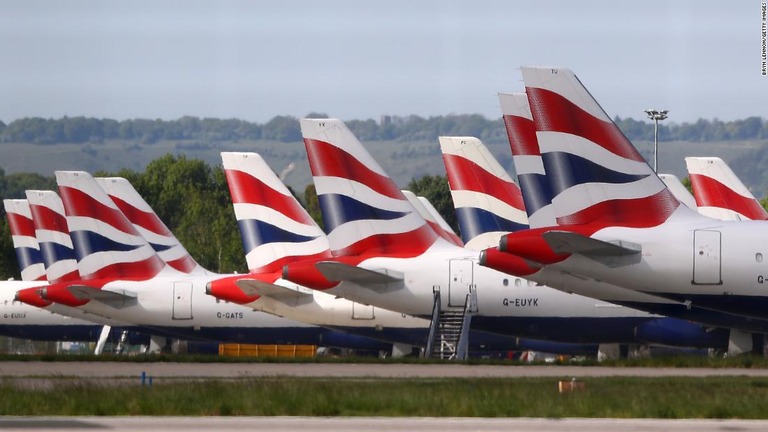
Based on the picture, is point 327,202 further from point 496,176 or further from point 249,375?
point 249,375

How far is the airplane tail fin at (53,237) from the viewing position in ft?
261

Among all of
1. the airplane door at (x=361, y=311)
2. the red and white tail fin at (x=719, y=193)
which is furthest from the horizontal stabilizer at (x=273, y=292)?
the red and white tail fin at (x=719, y=193)

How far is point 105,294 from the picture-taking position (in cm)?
6494

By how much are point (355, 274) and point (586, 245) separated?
12.1 meters

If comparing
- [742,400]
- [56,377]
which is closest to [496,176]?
[56,377]

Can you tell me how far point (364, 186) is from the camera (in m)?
51.9

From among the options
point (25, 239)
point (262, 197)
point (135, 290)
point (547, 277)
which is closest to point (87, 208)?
point (135, 290)

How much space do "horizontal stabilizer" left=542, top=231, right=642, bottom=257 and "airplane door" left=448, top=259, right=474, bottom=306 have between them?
11413mm

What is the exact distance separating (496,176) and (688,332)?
9938 mm

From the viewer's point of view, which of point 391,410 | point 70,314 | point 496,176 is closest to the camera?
point 391,410

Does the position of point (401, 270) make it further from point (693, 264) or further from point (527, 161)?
point (693, 264)

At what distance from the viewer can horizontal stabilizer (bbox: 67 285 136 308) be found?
212ft

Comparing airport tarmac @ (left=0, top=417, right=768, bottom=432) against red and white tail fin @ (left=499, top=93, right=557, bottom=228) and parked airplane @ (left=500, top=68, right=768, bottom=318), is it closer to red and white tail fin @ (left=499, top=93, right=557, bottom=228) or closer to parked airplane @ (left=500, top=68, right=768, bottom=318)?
parked airplane @ (left=500, top=68, right=768, bottom=318)

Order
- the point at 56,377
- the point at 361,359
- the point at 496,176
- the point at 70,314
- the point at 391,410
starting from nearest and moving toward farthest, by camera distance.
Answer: the point at 391,410
the point at 56,377
the point at 361,359
the point at 496,176
the point at 70,314
